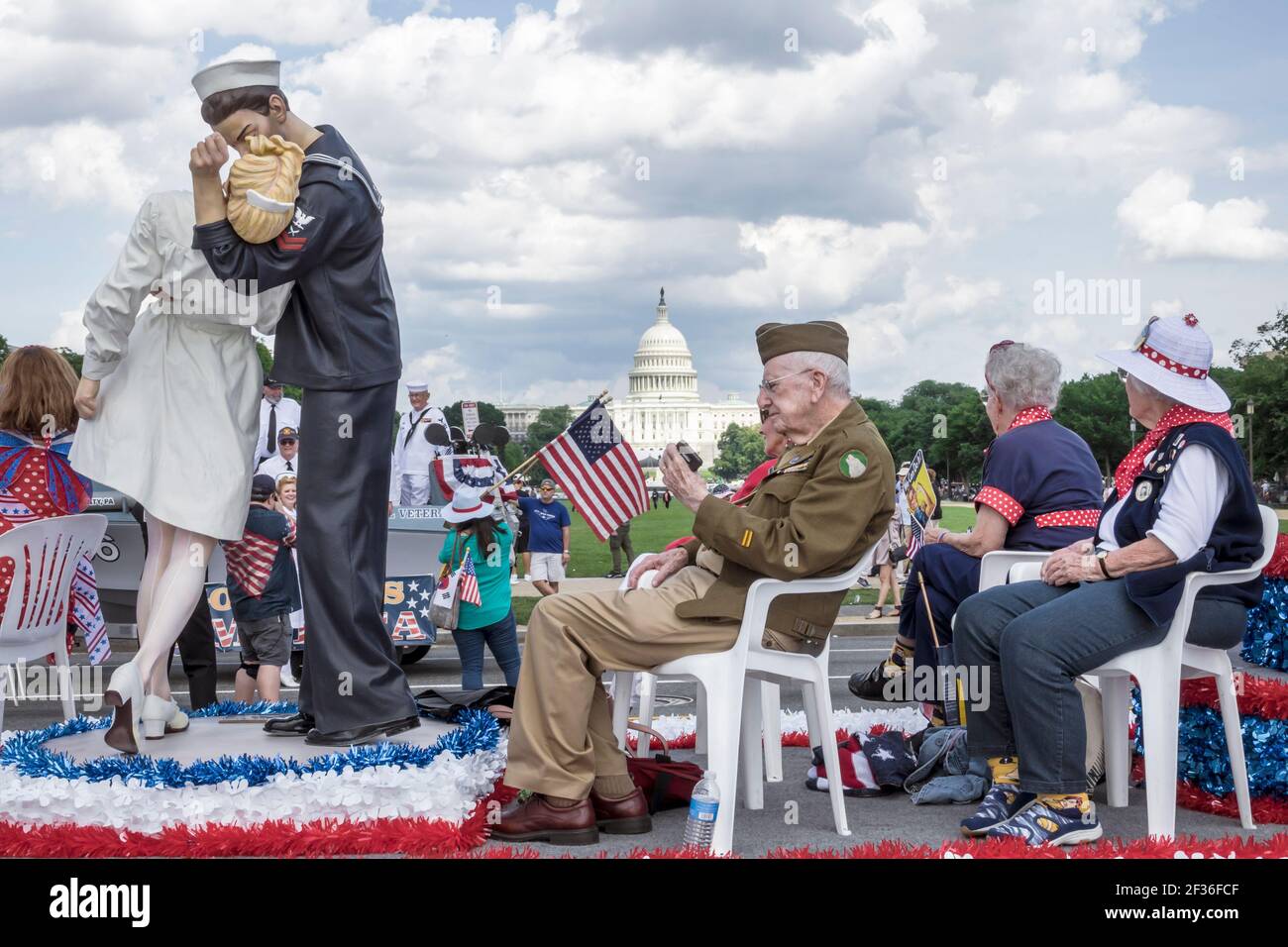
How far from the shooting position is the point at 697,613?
186 inches

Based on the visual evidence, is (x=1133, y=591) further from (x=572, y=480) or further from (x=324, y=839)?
(x=572, y=480)

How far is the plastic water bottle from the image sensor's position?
4.39 m

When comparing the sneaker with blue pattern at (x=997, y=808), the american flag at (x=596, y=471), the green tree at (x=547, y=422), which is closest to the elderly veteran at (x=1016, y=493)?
the sneaker with blue pattern at (x=997, y=808)

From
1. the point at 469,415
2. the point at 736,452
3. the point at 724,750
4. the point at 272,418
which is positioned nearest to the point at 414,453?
the point at 469,415

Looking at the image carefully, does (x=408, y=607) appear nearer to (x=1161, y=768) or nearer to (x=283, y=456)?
(x=283, y=456)

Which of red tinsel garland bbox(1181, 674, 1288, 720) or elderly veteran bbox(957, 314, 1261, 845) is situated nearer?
elderly veteran bbox(957, 314, 1261, 845)

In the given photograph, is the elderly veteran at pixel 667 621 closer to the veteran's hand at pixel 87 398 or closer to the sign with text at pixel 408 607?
the veteran's hand at pixel 87 398

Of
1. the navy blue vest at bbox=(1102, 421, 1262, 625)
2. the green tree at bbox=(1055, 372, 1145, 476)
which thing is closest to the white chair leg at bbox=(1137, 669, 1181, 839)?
the navy blue vest at bbox=(1102, 421, 1262, 625)

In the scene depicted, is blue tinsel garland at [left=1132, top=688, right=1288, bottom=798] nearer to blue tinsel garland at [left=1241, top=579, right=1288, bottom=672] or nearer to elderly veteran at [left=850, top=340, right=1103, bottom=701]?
blue tinsel garland at [left=1241, top=579, right=1288, bottom=672]

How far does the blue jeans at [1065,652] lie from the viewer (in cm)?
468

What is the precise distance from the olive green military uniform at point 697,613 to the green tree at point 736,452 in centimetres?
10652

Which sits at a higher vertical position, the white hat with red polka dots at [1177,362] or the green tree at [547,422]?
the green tree at [547,422]

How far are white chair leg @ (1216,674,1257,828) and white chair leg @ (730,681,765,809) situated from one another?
1680mm

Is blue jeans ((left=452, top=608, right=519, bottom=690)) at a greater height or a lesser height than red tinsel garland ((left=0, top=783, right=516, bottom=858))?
greater
